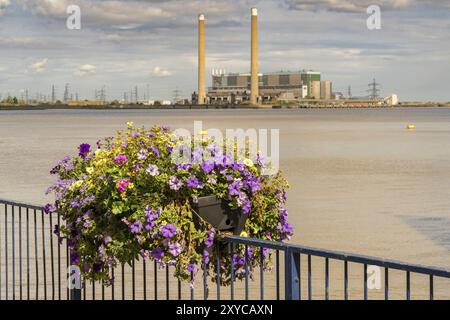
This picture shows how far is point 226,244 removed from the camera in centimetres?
640

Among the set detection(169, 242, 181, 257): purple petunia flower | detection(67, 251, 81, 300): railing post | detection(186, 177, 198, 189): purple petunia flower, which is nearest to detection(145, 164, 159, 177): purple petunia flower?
detection(186, 177, 198, 189): purple petunia flower

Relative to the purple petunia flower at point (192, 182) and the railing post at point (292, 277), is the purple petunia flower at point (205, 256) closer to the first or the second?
the purple petunia flower at point (192, 182)

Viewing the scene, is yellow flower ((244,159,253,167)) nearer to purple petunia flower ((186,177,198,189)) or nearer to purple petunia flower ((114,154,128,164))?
purple petunia flower ((186,177,198,189))

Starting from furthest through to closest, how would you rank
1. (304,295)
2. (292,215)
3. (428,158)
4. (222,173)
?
(428,158) < (292,215) < (304,295) < (222,173)

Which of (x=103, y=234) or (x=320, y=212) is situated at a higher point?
(x=103, y=234)

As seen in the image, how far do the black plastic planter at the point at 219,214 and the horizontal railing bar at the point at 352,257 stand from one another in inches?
5.6

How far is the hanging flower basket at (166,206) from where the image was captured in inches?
243

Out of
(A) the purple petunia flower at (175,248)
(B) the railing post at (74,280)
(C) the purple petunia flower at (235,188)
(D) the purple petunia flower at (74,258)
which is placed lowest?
(B) the railing post at (74,280)

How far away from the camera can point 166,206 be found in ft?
20.4

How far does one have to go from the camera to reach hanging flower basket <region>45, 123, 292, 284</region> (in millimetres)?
6164

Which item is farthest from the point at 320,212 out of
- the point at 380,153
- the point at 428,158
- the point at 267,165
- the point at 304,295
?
the point at 380,153

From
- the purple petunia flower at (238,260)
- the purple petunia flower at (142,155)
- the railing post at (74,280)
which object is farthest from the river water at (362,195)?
the purple petunia flower at (142,155)
